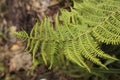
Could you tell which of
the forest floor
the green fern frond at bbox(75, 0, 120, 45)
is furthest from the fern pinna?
the forest floor

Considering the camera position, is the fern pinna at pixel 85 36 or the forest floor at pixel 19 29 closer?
the fern pinna at pixel 85 36

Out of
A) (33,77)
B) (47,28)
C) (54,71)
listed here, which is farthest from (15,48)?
(47,28)

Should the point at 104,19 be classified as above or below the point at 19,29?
above

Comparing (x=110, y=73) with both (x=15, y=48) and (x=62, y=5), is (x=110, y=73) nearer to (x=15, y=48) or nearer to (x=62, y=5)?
(x=62, y=5)

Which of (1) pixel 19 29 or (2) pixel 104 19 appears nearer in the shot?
(2) pixel 104 19

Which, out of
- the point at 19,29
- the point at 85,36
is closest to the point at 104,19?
the point at 85,36

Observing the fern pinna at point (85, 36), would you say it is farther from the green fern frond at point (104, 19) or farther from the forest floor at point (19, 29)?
the forest floor at point (19, 29)

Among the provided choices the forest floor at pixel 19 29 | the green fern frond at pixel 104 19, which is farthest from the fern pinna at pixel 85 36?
the forest floor at pixel 19 29

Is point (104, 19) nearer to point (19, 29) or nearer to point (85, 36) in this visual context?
point (85, 36)

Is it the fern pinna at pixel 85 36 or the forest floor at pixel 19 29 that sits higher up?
the fern pinna at pixel 85 36
